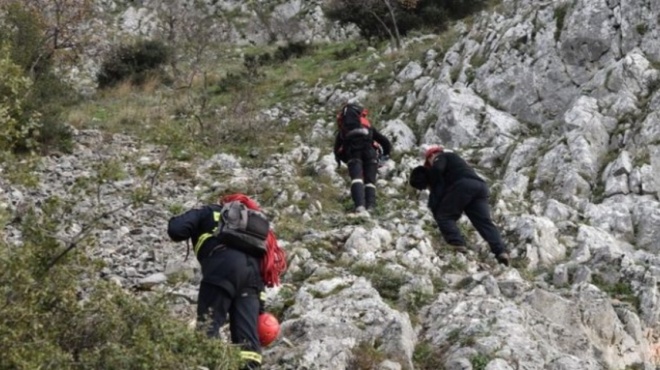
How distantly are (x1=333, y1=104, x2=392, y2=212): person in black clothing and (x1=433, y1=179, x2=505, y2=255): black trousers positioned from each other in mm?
1826

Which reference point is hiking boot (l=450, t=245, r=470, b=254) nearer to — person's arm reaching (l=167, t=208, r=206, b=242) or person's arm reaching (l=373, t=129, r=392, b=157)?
person's arm reaching (l=373, t=129, r=392, b=157)

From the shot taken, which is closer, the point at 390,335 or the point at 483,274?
the point at 390,335

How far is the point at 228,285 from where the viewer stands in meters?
6.02

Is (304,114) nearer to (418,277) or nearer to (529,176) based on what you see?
(529,176)

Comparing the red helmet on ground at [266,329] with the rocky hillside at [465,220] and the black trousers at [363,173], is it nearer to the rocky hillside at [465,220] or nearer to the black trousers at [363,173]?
the rocky hillside at [465,220]

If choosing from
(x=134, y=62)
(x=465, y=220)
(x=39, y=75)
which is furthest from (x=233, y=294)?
(x=134, y=62)

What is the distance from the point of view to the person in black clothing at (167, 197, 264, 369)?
19.7 feet

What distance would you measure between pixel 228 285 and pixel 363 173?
5.96 m

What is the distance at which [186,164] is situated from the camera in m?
14.1

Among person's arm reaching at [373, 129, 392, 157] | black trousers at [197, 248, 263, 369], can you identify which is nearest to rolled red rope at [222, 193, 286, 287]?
black trousers at [197, 248, 263, 369]

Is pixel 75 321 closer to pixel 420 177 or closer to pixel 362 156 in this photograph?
pixel 420 177

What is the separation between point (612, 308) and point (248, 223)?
429 cm

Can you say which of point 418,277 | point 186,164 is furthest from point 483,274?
point 186,164

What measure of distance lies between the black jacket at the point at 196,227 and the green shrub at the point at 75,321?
122 cm
